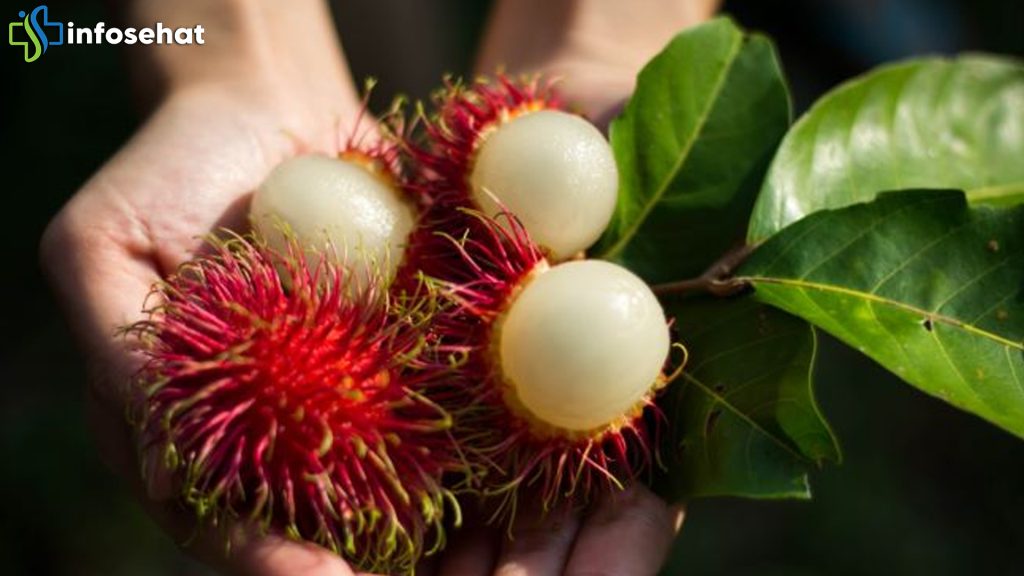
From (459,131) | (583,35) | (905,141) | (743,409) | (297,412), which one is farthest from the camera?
(583,35)

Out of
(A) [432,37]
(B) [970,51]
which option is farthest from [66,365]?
(B) [970,51]

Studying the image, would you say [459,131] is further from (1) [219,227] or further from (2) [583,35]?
(2) [583,35]

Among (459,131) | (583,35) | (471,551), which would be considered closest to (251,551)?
(471,551)

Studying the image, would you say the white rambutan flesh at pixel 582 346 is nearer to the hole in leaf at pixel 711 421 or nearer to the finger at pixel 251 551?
the hole in leaf at pixel 711 421

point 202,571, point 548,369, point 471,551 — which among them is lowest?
point 202,571

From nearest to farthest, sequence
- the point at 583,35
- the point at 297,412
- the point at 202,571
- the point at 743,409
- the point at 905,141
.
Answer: the point at 297,412 < the point at 743,409 < the point at 905,141 < the point at 583,35 < the point at 202,571

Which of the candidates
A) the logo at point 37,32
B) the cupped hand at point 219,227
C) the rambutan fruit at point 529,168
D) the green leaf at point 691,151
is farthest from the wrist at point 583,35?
the logo at point 37,32

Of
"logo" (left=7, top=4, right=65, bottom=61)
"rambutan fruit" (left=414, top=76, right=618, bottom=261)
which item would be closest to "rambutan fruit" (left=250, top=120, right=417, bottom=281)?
"rambutan fruit" (left=414, top=76, right=618, bottom=261)
